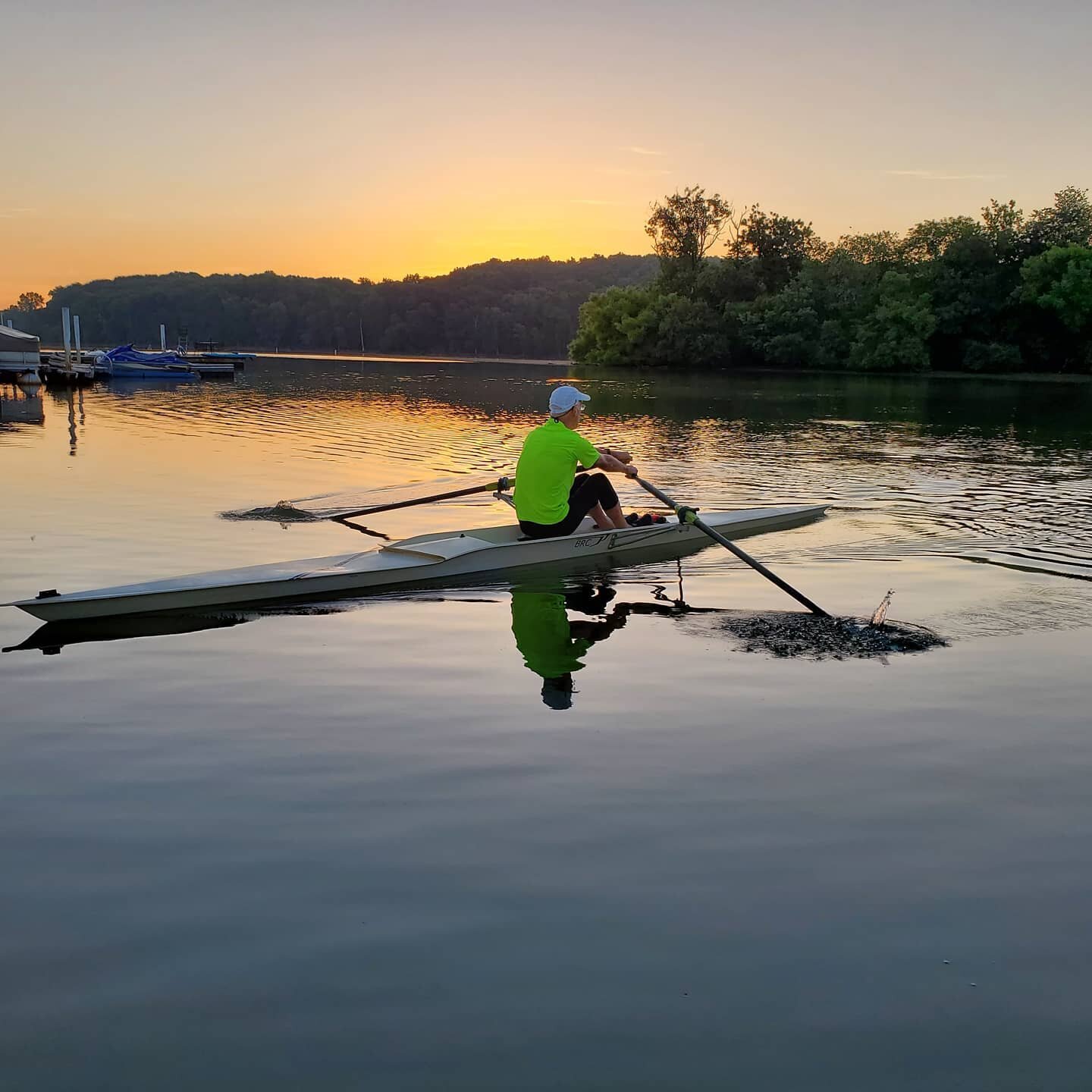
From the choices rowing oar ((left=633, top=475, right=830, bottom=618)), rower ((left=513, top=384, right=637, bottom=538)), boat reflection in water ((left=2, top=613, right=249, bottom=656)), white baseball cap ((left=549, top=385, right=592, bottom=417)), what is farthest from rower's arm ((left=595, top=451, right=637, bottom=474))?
boat reflection in water ((left=2, top=613, right=249, bottom=656))

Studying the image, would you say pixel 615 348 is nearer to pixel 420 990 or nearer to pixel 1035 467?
pixel 1035 467

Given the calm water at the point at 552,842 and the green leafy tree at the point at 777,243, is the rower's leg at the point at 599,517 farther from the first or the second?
the green leafy tree at the point at 777,243

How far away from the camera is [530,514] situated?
40.0 ft

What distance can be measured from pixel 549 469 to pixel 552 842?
266 inches

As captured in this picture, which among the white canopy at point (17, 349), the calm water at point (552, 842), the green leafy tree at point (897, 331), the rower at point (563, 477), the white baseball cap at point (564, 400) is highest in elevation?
the green leafy tree at point (897, 331)

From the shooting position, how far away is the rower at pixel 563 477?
38.2 ft

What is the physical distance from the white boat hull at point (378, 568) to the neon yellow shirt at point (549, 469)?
35cm

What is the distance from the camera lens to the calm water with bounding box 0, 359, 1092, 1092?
12.8ft

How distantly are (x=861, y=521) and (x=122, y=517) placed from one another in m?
11.1

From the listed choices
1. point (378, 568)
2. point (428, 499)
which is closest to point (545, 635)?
point (378, 568)

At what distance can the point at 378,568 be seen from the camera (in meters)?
→ 11.1

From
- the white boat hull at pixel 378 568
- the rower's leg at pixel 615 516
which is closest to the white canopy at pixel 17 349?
the white boat hull at pixel 378 568

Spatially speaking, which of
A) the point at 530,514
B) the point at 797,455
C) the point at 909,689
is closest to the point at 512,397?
the point at 797,455

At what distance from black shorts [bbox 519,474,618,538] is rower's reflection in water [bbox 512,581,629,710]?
712mm
